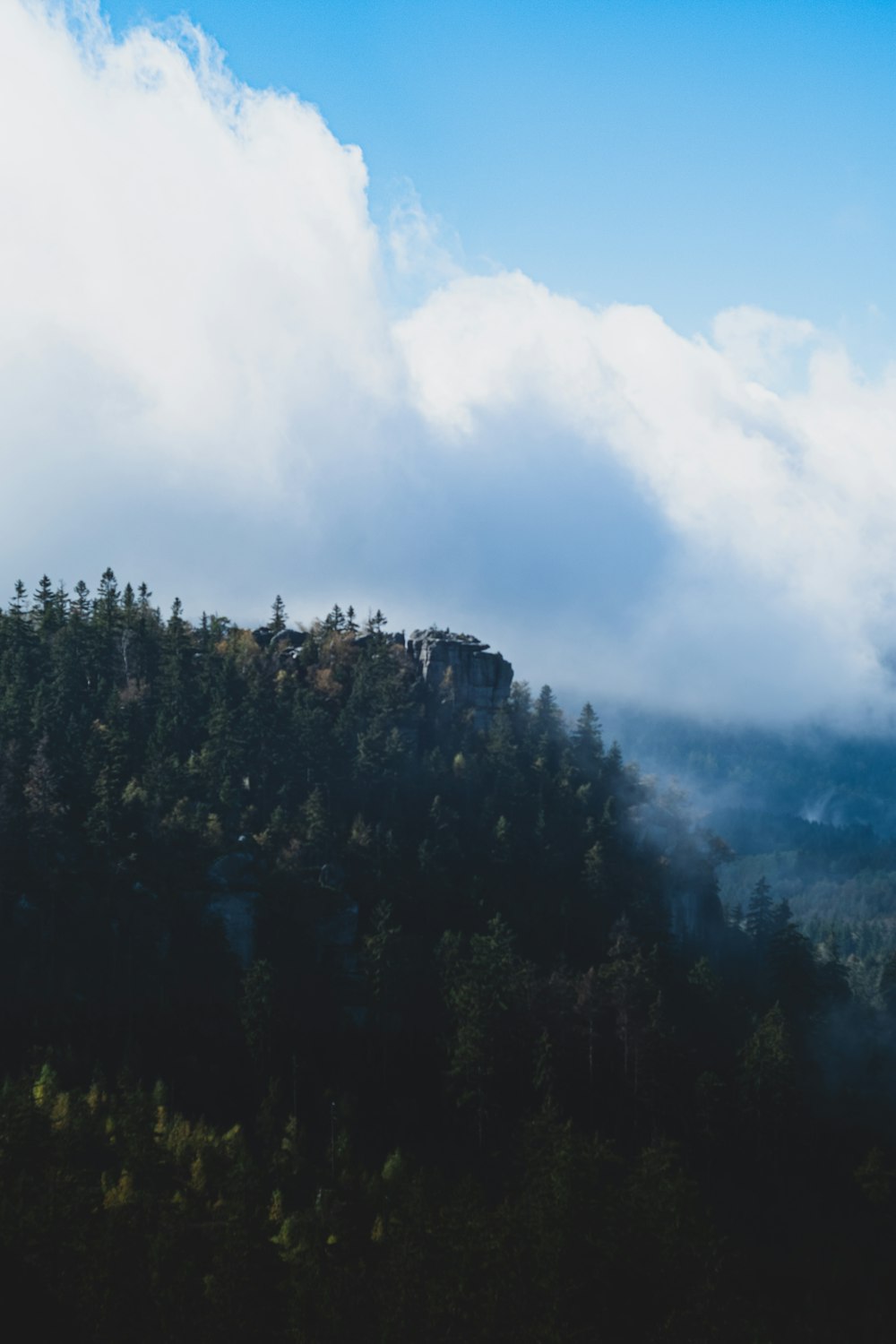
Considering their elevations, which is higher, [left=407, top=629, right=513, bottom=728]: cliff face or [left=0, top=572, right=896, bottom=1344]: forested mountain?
[left=407, top=629, right=513, bottom=728]: cliff face

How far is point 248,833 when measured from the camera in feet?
355

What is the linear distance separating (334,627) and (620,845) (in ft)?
154

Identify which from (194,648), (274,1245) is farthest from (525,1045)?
(194,648)

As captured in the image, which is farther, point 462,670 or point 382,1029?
point 462,670

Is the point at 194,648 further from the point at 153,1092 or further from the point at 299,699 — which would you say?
the point at 153,1092

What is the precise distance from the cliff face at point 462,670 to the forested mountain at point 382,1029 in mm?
958

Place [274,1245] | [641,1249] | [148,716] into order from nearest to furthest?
1. [274,1245]
2. [641,1249]
3. [148,716]

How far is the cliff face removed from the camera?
138125 mm

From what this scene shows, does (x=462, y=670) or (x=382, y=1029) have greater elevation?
(x=462, y=670)

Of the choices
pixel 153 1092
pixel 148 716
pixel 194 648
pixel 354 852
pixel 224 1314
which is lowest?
pixel 224 1314

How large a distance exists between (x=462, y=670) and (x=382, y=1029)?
54.7 meters

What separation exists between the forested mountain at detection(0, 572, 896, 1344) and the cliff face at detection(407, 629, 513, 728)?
→ 96cm

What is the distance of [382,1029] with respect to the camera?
95.6 metres

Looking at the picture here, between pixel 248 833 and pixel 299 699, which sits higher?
pixel 299 699
